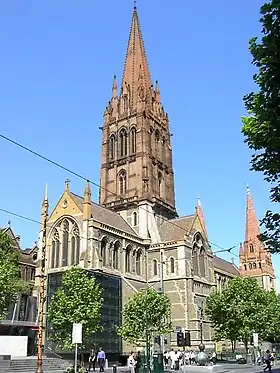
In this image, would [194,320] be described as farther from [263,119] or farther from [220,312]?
[263,119]

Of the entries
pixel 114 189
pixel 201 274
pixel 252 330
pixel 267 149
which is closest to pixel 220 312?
pixel 252 330

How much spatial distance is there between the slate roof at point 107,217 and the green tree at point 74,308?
51.3ft

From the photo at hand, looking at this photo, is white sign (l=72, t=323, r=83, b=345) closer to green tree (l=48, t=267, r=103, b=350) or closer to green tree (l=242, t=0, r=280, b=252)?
green tree (l=242, t=0, r=280, b=252)

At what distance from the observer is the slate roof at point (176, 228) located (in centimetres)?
6712

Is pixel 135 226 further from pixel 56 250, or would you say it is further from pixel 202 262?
pixel 56 250

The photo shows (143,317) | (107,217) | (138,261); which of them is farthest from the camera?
(138,261)

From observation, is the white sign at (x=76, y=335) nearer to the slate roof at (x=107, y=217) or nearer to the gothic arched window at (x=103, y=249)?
the gothic arched window at (x=103, y=249)

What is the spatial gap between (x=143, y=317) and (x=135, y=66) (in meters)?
47.0

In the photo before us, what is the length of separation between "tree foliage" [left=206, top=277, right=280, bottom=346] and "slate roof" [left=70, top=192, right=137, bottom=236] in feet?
49.7

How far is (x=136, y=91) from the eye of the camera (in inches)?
3086

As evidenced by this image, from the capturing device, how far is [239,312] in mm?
57062

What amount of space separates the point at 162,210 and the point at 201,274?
11406 mm

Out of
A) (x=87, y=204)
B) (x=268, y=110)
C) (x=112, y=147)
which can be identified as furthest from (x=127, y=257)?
(x=268, y=110)

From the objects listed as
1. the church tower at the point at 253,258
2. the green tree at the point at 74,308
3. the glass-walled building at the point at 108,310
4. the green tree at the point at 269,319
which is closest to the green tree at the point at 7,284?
the green tree at the point at 74,308
